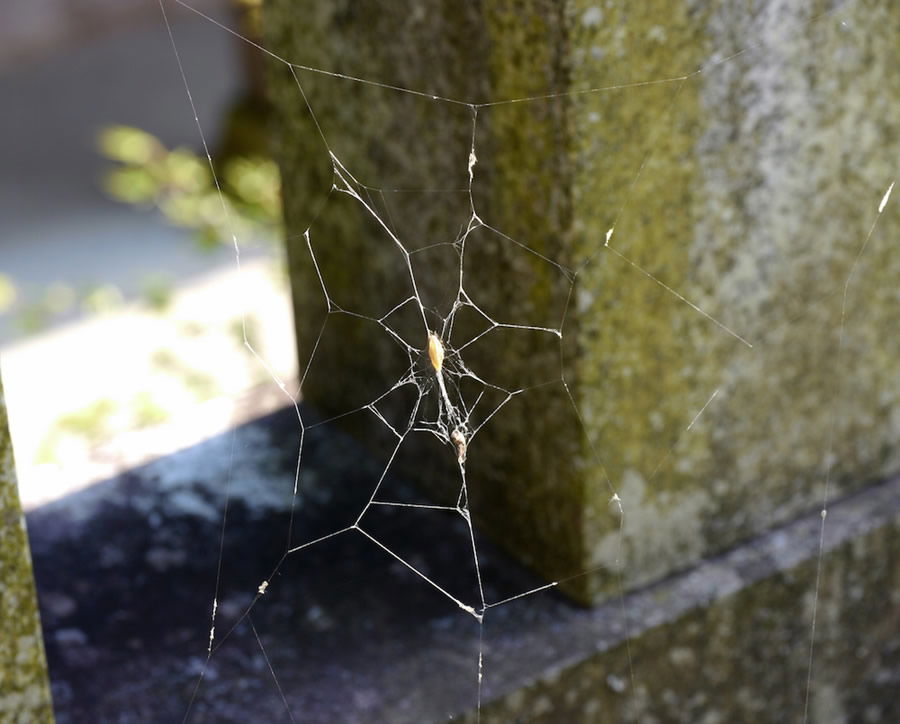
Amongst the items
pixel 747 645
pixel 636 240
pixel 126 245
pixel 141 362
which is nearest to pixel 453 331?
pixel 636 240

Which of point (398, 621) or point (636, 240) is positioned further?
point (398, 621)

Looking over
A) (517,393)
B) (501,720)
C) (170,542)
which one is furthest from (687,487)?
(170,542)

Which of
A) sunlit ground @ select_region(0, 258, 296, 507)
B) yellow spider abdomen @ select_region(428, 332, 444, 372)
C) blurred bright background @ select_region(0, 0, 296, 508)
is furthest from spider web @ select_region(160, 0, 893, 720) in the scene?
sunlit ground @ select_region(0, 258, 296, 507)

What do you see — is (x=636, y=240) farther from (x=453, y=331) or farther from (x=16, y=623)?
(x=16, y=623)

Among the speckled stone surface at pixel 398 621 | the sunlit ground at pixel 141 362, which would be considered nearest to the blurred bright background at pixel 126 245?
the sunlit ground at pixel 141 362

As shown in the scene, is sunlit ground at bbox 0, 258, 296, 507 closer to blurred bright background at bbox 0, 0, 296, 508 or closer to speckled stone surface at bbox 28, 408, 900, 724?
blurred bright background at bbox 0, 0, 296, 508

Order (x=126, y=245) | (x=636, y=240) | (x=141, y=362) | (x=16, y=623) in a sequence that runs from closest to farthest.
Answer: (x=16, y=623) < (x=636, y=240) < (x=141, y=362) < (x=126, y=245)
